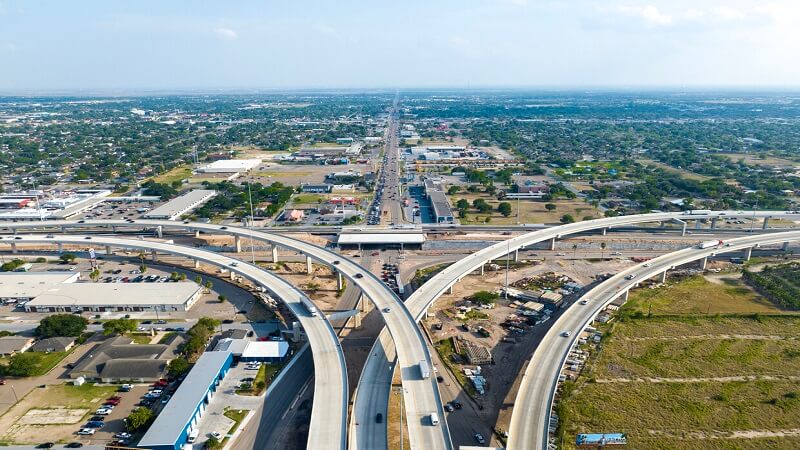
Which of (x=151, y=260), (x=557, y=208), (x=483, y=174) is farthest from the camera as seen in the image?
Result: (x=483, y=174)

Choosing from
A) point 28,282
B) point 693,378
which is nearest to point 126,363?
point 28,282

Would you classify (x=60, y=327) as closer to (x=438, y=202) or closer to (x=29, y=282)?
(x=29, y=282)

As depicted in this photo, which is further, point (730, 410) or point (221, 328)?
point (221, 328)

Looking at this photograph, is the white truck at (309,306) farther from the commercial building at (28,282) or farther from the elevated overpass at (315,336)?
the commercial building at (28,282)

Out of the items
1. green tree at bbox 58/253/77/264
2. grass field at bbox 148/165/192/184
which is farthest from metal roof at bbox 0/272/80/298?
grass field at bbox 148/165/192/184

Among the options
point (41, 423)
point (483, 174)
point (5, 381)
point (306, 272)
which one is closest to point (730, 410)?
point (306, 272)

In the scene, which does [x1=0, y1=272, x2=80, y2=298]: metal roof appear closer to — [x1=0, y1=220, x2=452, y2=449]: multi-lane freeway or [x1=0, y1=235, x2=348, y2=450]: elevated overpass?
[x1=0, y1=235, x2=348, y2=450]: elevated overpass

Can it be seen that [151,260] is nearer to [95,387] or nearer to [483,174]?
[95,387]
